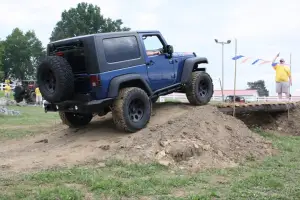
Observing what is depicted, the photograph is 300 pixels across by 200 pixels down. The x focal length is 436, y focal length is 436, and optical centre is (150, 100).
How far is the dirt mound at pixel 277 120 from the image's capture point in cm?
1299

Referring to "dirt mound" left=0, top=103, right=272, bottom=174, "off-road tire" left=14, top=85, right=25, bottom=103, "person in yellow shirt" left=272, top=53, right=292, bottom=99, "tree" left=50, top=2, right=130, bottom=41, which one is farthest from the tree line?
"dirt mound" left=0, top=103, right=272, bottom=174

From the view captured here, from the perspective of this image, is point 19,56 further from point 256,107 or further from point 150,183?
point 150,183

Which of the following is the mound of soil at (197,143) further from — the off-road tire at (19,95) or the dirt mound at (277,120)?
the off-road tire at (19,95)

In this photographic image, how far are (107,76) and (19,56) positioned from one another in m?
73.5

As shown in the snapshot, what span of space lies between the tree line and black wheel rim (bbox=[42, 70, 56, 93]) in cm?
5797

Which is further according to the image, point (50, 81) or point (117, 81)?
point (50, 81)

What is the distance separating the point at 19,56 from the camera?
78438 mm

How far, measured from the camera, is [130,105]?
9234 millimetres

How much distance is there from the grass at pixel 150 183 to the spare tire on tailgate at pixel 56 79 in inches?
77.6

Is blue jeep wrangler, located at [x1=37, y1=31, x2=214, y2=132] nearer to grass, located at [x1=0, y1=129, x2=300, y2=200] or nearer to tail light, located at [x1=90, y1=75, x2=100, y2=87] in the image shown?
tail light, located at [x1=90, y1=75, x2=100, y2=87]

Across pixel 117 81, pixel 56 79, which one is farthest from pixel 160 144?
pixel 56 79

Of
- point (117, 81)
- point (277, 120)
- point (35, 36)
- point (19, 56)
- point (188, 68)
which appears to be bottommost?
point (277, 120)

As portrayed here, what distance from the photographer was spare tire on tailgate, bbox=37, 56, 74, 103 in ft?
28.8

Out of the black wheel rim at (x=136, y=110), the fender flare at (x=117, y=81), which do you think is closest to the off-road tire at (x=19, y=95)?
the black wheel rim at (x=136, y=110)
